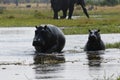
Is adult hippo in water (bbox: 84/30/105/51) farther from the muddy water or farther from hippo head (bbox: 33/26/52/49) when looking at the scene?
hippo head (bbox: 33/26/52/49)

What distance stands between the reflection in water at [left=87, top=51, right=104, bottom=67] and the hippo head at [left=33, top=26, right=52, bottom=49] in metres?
1.66

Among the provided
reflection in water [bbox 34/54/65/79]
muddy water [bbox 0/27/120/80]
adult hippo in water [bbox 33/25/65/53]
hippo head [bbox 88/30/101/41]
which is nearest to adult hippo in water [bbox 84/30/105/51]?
hippo head [bbox 88/30/101/41]

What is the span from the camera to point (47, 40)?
23422 millimetres

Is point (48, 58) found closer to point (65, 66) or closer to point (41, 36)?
point (41, 36)

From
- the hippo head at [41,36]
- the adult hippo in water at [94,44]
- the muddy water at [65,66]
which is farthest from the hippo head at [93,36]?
the hippo head at [41,36]

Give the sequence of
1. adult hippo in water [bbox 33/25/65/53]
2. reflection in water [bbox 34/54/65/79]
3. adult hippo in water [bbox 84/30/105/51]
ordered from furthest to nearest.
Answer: adult hippo in water [bbox 84/30/105/51] < adult hippo in water [bbox 33/25/65/53] < reflection in water [bbox 34/54/65/79]

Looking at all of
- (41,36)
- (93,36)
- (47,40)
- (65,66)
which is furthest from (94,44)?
(65,66)

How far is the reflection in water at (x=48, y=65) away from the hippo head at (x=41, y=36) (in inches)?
30.7

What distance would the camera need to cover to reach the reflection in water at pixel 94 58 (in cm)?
1861

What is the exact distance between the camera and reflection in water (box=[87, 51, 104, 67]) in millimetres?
18609

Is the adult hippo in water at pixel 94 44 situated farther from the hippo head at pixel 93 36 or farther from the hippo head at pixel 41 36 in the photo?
the hippo head at pixel 41 36

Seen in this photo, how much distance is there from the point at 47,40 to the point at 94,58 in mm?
3328

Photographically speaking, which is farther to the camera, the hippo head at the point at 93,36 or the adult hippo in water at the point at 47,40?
the hippo head at the point at 93,36

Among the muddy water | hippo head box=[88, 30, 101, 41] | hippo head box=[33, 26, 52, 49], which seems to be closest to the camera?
the muddy water
